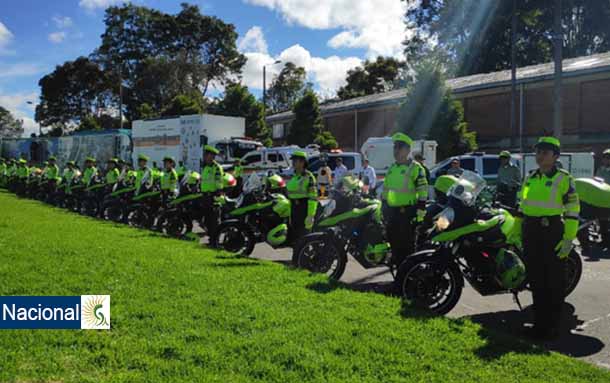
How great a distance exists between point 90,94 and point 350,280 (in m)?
62.2

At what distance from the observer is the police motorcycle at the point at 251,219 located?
9.16 meters

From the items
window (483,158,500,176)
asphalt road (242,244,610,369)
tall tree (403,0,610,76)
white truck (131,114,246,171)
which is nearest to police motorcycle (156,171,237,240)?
asphalt road (242,244,610,369)

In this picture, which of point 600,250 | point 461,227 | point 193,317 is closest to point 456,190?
point 461,227

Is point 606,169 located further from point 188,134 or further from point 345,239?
point 188,134

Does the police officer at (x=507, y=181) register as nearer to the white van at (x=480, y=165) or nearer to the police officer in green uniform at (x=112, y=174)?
the white van at (x=480, y=165)

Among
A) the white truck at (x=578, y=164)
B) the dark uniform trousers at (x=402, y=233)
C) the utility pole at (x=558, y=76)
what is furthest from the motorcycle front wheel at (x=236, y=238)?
the white truck at (x=578, y=164)

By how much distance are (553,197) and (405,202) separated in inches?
80.8

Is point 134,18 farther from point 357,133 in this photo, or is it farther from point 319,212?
point 319,212

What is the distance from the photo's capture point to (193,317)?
517 centimetres

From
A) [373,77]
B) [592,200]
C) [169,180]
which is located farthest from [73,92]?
[592,200]

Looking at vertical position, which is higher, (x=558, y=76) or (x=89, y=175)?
(x=558, y=76)

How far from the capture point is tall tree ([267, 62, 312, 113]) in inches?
2739

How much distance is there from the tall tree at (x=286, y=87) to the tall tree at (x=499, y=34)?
2632cm

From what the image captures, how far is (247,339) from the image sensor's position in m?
4.58
